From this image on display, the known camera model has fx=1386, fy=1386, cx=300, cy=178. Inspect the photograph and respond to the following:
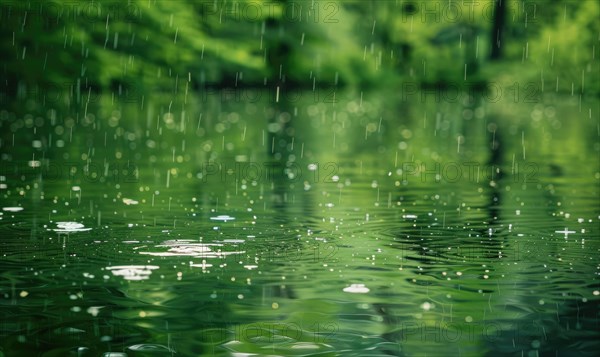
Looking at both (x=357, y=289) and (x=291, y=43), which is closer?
(x=357, y=289)

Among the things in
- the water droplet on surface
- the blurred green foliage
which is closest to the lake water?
the water droplet on surface

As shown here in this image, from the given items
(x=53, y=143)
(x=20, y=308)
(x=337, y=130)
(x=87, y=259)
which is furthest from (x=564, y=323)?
(x=337, y=130)

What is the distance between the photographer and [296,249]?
11.1m

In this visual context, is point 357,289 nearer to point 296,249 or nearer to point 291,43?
point 296,249

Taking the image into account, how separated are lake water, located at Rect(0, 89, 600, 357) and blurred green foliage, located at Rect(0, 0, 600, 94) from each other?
1785 centimetres

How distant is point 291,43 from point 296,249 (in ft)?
167

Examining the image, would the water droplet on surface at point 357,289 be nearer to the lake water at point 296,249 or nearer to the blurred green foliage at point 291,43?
the lake water at point 296,249

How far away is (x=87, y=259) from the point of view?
408 inches

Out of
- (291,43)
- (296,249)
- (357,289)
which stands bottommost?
(357,289)

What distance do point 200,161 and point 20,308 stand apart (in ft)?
45.9

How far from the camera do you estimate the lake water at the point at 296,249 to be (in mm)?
7562

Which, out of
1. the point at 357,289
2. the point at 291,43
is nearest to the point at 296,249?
the point at 357,289

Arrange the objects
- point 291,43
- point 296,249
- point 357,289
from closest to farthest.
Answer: point 357,289 → point 296,249 → point 291,43

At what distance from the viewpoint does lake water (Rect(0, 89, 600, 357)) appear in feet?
24.8
